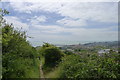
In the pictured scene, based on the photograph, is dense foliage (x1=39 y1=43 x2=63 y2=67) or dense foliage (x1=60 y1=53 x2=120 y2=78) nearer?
dense foliage (x1=60 y1=53 x2=120 y2=78)

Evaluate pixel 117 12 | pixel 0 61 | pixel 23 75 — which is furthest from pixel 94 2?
pixel 23 75

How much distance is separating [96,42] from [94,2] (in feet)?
4.98

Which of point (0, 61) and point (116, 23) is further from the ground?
point (116, 23)

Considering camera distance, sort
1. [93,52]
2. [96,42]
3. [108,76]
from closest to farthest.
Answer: [108,76], [93,52], [96,42]

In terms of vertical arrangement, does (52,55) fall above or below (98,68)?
below

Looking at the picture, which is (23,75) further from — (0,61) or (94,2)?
(94,2)

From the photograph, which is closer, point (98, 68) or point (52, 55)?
point (98, 68)

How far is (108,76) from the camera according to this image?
318 centimetres

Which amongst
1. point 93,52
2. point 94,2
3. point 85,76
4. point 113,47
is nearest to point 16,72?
point 85,76

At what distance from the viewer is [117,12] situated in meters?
3.52

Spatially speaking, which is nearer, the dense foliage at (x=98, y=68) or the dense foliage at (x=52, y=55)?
the dense foliage at (x=98, y=68)

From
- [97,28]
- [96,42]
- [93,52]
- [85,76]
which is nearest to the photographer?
[85,76]

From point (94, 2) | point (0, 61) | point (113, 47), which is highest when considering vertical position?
point (94, 2)

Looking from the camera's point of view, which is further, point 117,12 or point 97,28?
point 97,28
